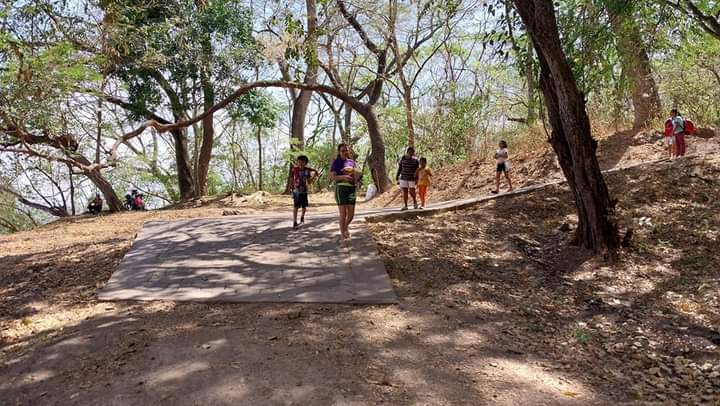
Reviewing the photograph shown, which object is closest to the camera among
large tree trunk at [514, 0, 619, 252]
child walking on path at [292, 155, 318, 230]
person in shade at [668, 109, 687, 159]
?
large tree trunk at [514, 0, 619, 252]

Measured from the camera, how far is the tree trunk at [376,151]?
15930mm

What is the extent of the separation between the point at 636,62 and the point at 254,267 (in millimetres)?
8221

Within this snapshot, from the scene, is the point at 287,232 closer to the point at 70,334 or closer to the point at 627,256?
the point at 70,334

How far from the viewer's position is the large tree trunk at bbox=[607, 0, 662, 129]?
779 centimetres

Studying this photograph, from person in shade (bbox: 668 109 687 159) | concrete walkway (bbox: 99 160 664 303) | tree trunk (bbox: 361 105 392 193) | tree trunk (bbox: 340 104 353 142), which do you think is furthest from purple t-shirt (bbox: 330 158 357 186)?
tree trunk (bbox: 340 104 353 142)

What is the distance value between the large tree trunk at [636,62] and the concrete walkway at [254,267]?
4968 millimetres

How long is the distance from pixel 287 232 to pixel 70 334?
4319 mm

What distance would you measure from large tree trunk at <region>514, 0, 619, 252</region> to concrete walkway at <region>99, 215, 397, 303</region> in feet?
9.60

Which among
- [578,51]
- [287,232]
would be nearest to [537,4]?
[578,51]

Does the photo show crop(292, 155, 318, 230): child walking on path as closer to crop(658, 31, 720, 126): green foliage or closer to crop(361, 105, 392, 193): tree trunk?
crop(361, 105, 392, 193): tree trunk

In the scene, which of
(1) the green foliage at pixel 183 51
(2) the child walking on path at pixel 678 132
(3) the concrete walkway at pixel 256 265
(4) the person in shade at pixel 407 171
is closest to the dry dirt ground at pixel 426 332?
(3) the concrete walkway at pixel 256 265

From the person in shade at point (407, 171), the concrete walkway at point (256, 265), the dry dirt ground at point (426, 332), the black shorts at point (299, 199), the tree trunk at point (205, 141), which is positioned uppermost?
the tree trunk at point (205, 141)

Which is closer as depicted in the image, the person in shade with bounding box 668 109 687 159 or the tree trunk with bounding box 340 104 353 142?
the person in shade with bounding box 668 109 687 159

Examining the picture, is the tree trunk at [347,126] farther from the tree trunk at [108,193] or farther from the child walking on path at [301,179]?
the child walking on path at [301,179]
